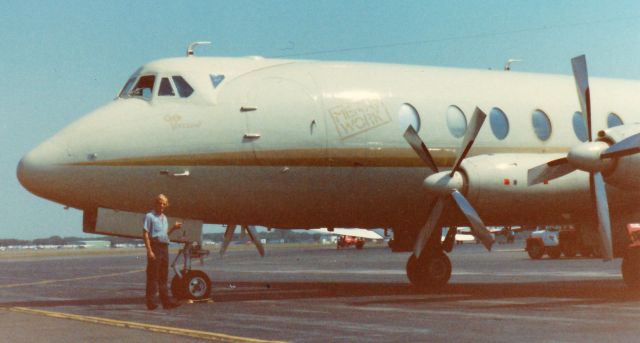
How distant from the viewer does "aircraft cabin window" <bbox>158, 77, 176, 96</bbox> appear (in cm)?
2080

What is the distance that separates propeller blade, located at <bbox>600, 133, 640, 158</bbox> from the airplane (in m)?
0.03

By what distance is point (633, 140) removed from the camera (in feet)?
60.5

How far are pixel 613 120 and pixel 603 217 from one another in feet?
19.6

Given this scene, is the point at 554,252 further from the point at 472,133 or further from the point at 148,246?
the point at 148,246

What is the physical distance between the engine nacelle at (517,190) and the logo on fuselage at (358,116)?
102 inches

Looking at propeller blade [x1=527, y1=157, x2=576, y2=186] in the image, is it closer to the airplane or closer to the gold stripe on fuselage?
the airplane

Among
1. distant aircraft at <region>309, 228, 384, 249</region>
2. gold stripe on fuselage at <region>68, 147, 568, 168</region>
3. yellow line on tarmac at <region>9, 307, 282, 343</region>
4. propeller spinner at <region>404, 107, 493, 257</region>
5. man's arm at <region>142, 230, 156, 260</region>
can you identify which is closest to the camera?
yellow line on tarmac at <region>9, 307, 282, 343</region>

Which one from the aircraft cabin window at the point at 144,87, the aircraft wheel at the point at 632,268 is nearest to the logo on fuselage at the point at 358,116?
the aircraft cabin window at the point at 144,87

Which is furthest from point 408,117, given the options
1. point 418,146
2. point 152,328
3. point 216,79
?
point 152,328

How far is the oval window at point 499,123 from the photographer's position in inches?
882

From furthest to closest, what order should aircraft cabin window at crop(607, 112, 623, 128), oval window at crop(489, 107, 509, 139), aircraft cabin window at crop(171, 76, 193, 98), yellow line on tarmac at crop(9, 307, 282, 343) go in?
aircraft cabin window at crop(607, 112, 623, 128) < oval window at crop(489, 107, 509, 139) < aircraft cabin window at crop(171, 76, 193, 98) < yellow line on tarmac at crop(9, 307, 282, 343)

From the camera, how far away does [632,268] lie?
857 inches

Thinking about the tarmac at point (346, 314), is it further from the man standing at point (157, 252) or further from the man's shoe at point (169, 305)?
the man standing at point (157, 252)

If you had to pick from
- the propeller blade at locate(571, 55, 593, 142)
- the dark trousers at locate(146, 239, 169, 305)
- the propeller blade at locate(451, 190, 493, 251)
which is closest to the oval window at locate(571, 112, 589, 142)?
the propeller blade at locate(571, 55, 593, 142)
